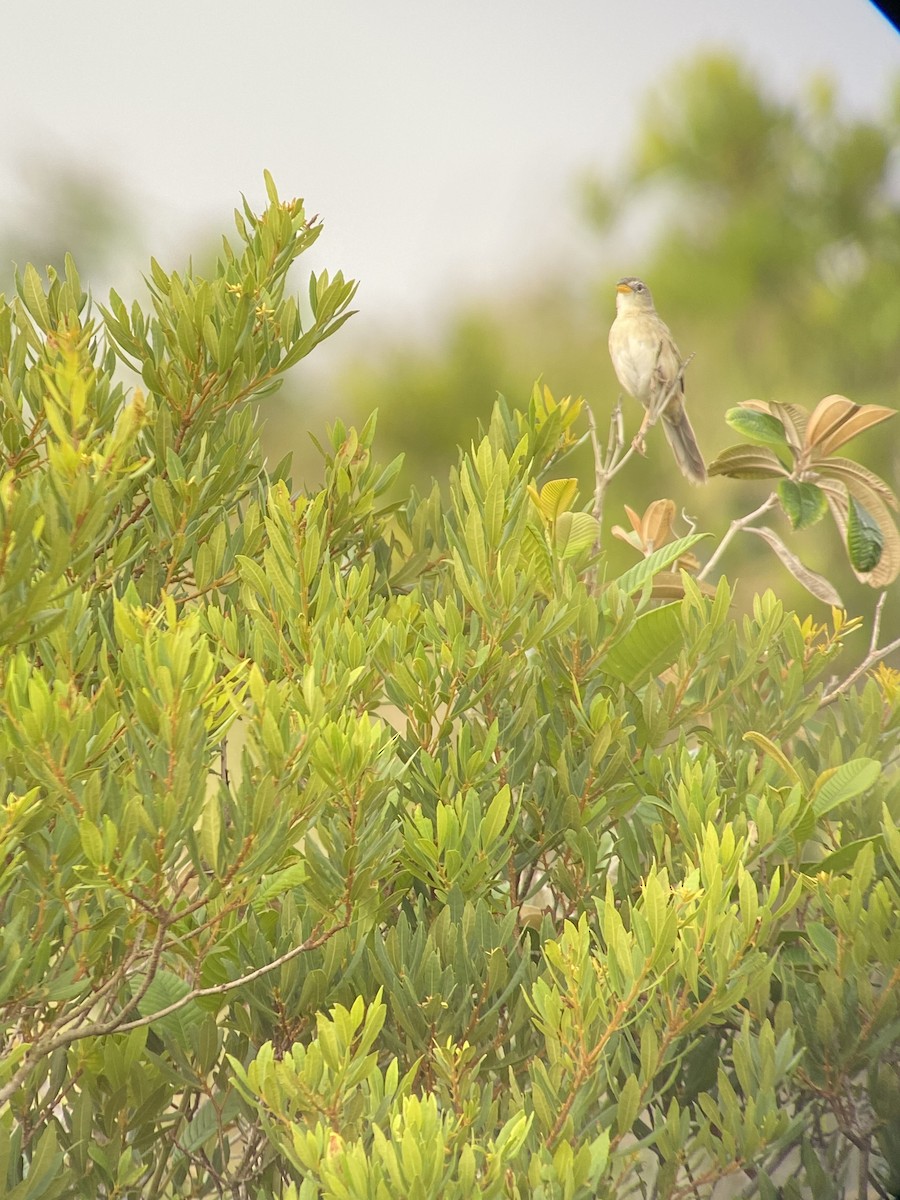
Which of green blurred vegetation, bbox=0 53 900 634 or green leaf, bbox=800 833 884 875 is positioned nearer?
green leaf, bbox=800 833 884 875

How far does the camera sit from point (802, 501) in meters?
1.30

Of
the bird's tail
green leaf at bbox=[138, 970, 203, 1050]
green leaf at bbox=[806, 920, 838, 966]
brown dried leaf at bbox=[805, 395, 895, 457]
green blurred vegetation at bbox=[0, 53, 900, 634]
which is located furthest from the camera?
green blurred vegetation at bbox=[0, 53, 900, 634]

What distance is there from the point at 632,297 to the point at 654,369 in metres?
0.35

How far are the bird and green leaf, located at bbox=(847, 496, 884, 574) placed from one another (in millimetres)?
469

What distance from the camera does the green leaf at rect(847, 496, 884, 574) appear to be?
1.26 m

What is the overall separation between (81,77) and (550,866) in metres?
8.39

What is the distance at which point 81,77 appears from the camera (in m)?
7.95

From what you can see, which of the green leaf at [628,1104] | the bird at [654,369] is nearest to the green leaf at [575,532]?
the green leaf at [628,1104]

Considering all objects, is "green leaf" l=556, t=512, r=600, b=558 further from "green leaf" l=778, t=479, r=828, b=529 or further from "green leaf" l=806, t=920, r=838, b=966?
"green leaf" l=778, t=479, r=828, b=529

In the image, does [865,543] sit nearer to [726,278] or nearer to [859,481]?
[859,481]

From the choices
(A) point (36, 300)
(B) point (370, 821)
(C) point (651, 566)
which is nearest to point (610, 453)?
(C) point (651, 566)

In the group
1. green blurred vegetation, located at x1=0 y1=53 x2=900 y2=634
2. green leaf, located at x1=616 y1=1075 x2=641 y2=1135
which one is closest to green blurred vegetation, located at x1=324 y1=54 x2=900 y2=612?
green blurred vegetation, located at x1=0 y1=53 x2=900 y2=634

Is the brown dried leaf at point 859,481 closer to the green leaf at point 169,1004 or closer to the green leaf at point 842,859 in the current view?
the green leaf at point 842,859

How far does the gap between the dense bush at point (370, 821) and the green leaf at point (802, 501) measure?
0.31 m
